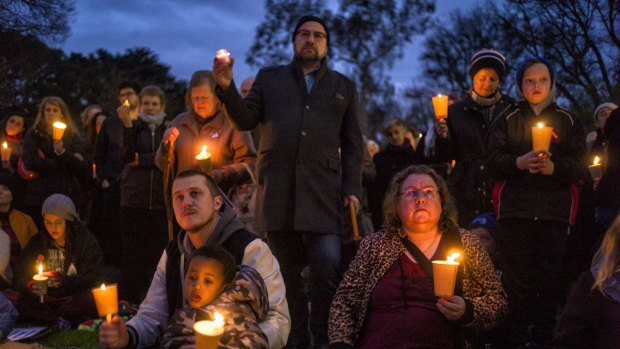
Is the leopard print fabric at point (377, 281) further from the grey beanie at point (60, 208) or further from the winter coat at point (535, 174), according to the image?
the grey beanie at point (60, 208)

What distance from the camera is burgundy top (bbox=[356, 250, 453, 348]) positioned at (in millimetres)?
3723

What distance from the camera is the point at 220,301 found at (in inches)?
132

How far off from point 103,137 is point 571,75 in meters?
21.0

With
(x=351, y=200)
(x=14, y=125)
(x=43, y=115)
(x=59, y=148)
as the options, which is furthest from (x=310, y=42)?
(x=14, y=125)

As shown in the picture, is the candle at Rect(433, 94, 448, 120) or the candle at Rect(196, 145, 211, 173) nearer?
the candle at Rect(196, 145, 211, 173)

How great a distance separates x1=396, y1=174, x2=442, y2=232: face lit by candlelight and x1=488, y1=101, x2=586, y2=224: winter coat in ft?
3.44

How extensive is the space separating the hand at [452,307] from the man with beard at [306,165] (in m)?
1.44

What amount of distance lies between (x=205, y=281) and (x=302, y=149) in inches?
71.8

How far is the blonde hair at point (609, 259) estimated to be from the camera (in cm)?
302

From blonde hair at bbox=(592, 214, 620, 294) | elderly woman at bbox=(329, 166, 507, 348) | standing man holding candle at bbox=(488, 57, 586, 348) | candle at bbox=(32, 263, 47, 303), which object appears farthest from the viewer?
candle at bbox=(32, 263, 47, 303)

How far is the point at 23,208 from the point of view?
7922 mm

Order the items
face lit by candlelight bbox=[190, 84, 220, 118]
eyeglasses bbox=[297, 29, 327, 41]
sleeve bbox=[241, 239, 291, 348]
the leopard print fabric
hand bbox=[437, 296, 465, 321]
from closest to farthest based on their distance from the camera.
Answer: hand bbox=[437, 296, 465, 321] < sleeve bbox=[241, 239, 291, 348] < the leopard print fabric < eyeglasses bbox=[297, 29, 327, 41] < face lit by candlelight bbox=[190, 84, 220, 118]

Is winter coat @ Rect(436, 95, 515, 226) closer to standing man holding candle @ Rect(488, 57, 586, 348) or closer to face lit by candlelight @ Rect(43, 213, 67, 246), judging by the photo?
standing man holding candle @ Rect(488, 57, 586, 348)

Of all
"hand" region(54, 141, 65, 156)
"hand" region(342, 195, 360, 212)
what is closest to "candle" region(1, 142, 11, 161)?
"hand" region(54, 141, 65, 156)
